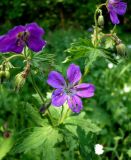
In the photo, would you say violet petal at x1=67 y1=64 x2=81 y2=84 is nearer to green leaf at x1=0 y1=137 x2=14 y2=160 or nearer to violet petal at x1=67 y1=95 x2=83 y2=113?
violet petal at x1=67 y1=95 x2=83 y2=113

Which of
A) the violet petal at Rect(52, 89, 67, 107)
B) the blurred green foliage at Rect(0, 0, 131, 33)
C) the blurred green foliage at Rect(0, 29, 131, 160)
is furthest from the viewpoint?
the blurred green foliage at Rect(0, 0, 131, 33)

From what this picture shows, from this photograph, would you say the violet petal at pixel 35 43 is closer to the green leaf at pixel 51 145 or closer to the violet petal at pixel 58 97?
the violet petal at pixel 58 97

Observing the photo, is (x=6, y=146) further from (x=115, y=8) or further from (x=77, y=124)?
(x=115, y=8)

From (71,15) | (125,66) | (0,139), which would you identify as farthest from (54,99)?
(71,15)

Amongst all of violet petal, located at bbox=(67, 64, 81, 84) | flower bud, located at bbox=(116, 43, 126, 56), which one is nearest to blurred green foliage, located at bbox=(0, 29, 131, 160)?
violet petal, located at bbox=(67, 64, 81, 84)

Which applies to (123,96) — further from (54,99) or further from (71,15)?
(71,15)

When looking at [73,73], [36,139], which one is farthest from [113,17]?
[36,139]

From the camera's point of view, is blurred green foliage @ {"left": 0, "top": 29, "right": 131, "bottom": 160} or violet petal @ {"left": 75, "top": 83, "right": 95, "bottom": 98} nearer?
violet petal @ {"left": 75, "top": 83, "right": 95, "bottom": 98}
